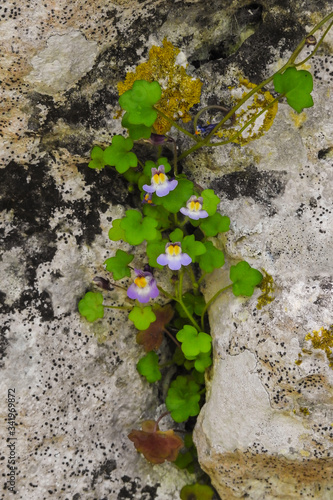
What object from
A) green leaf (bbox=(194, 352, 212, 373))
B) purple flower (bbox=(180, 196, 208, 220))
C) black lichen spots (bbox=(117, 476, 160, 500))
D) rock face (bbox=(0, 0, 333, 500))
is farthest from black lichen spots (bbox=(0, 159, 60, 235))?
black lichen spots (bbox=(117, 476, 160, 500))

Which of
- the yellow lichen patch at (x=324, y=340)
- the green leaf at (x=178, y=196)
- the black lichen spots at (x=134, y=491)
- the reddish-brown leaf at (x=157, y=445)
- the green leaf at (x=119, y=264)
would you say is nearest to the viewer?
the yellow lichen patch at (x=324, y=340)

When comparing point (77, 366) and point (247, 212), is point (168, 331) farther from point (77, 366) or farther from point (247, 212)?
point (247, 212)

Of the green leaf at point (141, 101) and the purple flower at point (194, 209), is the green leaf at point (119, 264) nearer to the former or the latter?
the purple flower at point (194, 209)

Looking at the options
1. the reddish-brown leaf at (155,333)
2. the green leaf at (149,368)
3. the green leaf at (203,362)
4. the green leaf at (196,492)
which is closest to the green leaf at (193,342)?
the green leaf at (203,362)

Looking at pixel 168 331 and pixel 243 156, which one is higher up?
pixel 243 156

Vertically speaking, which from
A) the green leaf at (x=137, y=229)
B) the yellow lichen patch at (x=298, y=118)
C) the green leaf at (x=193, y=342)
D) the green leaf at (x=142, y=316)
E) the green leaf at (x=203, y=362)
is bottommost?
the green leaf at (x=203, y=362)

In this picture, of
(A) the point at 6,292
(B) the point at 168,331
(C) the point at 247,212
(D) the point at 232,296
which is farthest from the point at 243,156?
(A) the point at 6,292

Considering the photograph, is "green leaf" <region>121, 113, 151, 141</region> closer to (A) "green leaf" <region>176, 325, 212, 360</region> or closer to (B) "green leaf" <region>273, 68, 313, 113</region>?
(B) "green leaf" <region>273, 68, 313, 113</region>
